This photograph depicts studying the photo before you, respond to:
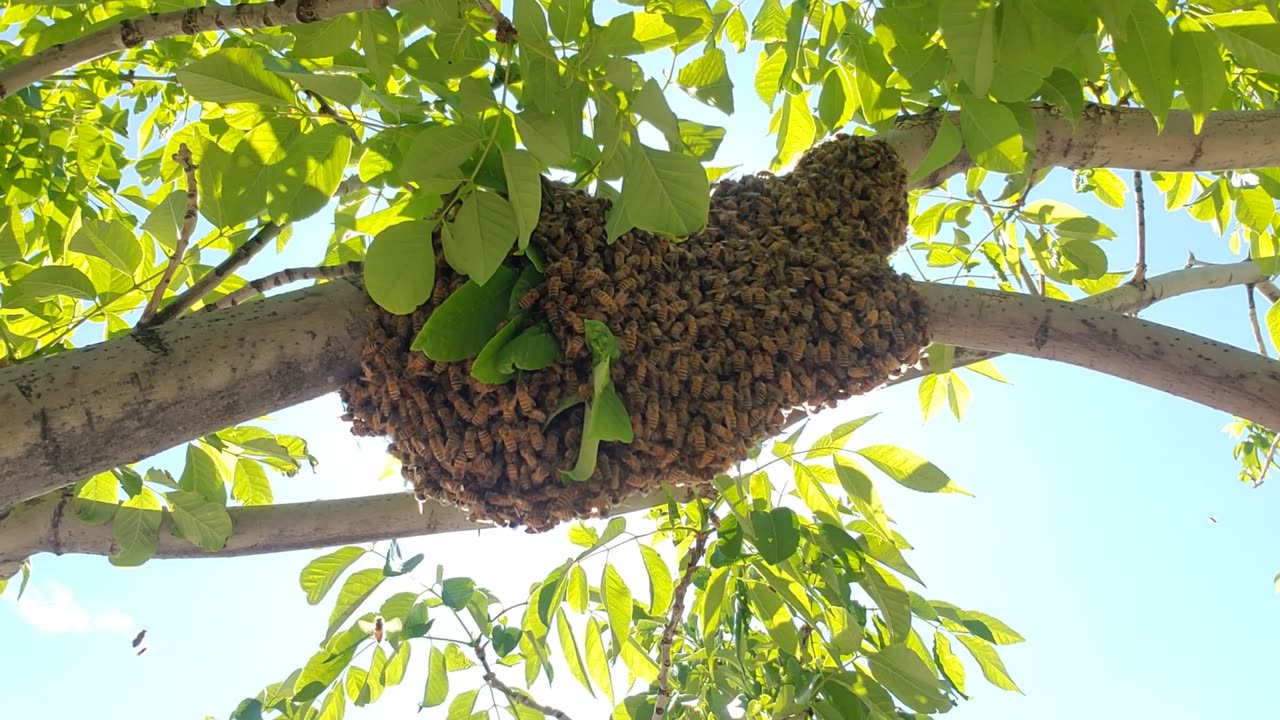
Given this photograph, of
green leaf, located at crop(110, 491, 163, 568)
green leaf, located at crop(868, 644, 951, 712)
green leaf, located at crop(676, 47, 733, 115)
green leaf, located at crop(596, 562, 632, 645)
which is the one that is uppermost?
green leaf, located at crop(676, 47, 733, 115)

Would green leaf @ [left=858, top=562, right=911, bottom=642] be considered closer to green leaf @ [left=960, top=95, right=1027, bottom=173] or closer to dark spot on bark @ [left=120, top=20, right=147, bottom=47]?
green leaf @ [left=960, top=95, right=1027, bottom=173]

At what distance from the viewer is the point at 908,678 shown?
1.94 m

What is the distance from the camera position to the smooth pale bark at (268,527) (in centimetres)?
192

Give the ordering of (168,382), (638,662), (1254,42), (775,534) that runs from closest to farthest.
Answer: (168,382), (1254,42), (775,534), (638,662)

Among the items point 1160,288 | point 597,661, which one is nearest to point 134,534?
point 597,661

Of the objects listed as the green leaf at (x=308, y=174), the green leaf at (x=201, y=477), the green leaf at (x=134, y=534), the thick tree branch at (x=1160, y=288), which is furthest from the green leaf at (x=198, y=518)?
the thick tree branch at (x=1160, y=288)

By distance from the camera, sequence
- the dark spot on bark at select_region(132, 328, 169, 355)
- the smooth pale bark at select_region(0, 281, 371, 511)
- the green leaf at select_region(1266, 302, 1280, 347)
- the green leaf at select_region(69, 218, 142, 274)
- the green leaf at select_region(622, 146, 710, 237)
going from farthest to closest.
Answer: the green leaf at select_region(1266, 302, 1280, 347) → the green leaf at select_region(69, 218, 142, 274) → the green leaf at select_region(622, 146, 710, 237) → the dark spot on bark at select_region(132, 328, 169, 355) → the smooth pale bark at select_region(0, 281, 371, 511)

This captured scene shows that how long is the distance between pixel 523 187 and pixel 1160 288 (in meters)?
2.30

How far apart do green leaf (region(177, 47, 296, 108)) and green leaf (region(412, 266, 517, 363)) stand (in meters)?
0.43

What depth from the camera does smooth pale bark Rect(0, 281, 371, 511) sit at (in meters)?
1.21

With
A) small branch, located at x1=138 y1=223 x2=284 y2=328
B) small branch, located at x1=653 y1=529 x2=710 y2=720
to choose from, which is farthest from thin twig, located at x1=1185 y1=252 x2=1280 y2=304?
small branch, located at x1=138 y1=223 x2=284 y2=328

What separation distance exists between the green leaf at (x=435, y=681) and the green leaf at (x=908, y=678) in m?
1.12

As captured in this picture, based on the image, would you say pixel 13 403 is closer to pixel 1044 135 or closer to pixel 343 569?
pixel 343 569

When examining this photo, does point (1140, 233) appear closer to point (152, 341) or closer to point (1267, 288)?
point (1267, 288)
